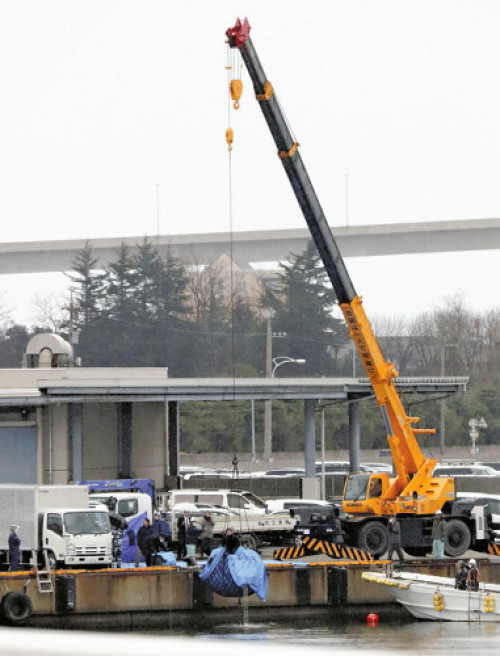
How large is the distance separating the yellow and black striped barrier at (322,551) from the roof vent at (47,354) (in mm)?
22138

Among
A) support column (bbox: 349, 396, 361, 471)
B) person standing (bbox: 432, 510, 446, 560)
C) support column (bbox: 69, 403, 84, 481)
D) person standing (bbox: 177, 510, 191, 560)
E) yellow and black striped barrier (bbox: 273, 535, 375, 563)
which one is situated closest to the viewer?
yellow and black striped barrier (bbox: 273, 535, 375, 563)

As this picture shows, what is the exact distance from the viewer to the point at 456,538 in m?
29.5

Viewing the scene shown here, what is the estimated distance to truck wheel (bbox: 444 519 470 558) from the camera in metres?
29.4

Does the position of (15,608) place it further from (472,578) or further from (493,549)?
(493,549)

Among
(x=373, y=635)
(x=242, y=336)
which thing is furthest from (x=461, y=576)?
(x=242, y=336)

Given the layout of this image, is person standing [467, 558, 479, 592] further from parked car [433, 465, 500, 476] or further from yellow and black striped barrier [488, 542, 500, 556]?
parked car [433, 465, 500, 476]

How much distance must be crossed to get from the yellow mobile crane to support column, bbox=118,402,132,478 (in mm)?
15513

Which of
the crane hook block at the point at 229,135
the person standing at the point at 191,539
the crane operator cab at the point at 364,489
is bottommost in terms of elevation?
the person standing at the point at 191,539

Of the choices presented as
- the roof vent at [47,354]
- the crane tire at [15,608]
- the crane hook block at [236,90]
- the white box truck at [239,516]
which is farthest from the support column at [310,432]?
the crane tire at [15,608]

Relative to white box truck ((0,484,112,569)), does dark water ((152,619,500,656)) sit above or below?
below

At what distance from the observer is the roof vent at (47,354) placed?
48375 millimetres

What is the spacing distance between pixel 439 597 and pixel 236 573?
4.38 meters

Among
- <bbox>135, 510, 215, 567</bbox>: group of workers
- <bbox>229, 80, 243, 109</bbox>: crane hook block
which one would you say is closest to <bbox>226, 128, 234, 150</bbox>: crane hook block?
<bbox>229, 80, 243, 109</bbox>: crane hook block

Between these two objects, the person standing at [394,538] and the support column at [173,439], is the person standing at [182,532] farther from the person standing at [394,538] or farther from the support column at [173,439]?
the support column at [173,439]
